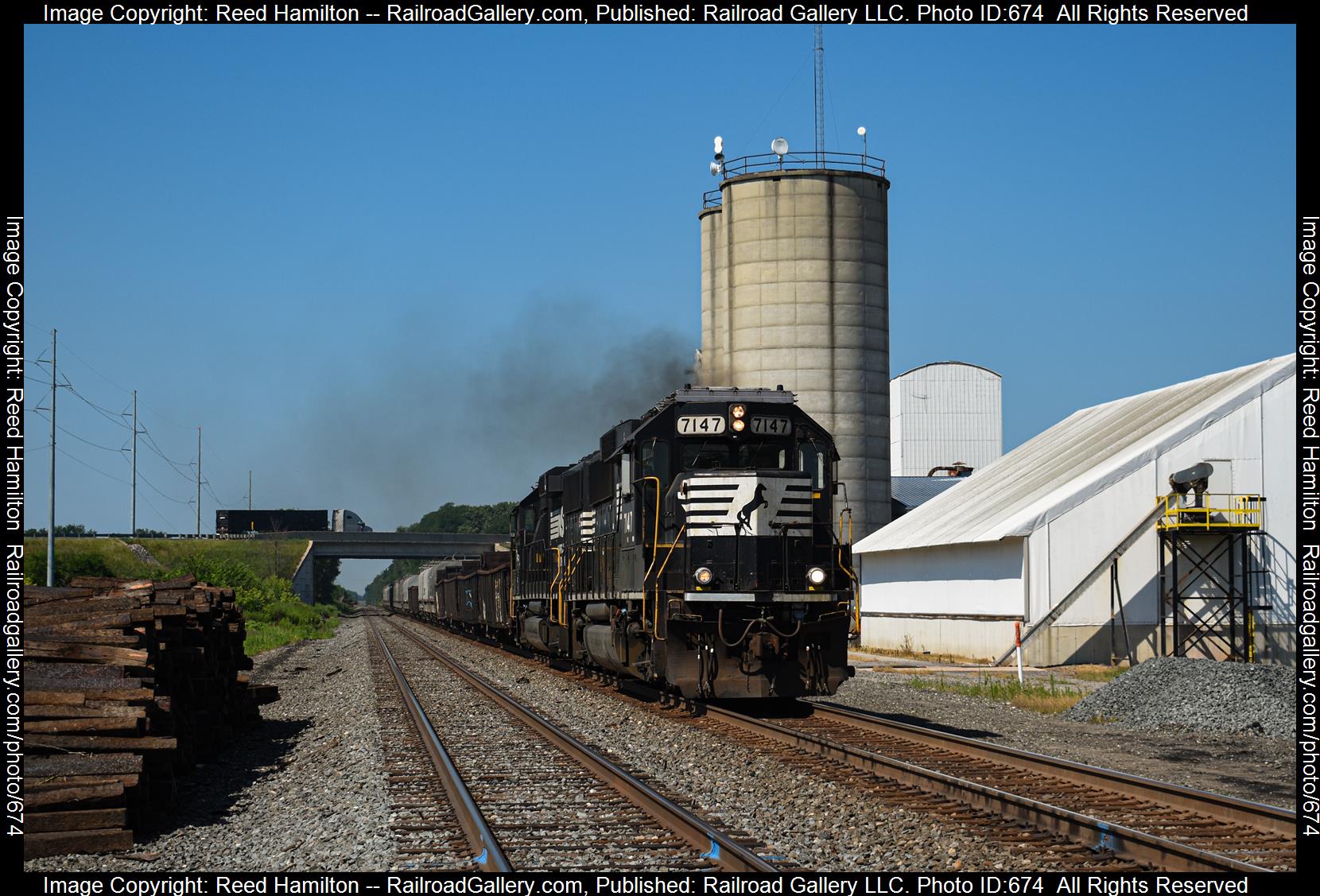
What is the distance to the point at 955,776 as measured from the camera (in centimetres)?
1055

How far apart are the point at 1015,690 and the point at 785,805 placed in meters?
12.2

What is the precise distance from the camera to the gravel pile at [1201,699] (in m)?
15.4

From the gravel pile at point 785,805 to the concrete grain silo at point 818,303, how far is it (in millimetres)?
31944

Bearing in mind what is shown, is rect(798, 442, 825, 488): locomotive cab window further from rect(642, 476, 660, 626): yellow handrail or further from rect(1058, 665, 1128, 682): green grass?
rect(1058, 665, 1128, 682): green grass

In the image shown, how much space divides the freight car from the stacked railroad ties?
18.1ft

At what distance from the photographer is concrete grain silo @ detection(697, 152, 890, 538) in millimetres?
47219

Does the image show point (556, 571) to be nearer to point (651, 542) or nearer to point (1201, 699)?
point (651, 542)

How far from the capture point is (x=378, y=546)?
297ft

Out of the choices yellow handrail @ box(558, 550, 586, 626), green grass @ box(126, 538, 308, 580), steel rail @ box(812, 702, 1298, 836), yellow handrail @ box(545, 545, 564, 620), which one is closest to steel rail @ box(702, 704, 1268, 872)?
steel rail @ box(812, 702, 1298, 836)

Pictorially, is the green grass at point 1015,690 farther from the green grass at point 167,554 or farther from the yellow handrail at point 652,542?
the green grass at point 167,554

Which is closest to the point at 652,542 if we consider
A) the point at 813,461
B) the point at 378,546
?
the point at 813,461

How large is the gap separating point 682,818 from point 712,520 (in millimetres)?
6967
